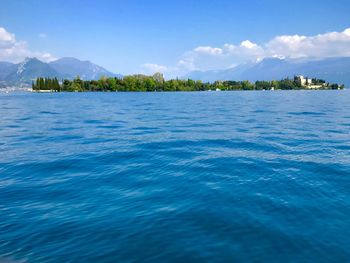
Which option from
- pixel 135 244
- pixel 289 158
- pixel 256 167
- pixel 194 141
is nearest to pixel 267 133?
pixel 194 141

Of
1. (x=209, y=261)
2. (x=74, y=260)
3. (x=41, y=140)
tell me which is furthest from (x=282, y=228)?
(x=41, y=140)

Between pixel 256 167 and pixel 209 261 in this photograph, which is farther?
pixel 256 167

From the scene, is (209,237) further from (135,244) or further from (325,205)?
(325,205)

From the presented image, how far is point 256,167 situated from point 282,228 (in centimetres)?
767

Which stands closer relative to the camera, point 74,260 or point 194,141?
point 74,260

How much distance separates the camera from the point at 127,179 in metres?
15.9

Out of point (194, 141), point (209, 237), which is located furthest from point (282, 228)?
point (194, 141)

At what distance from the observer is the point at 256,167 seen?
57.9 ft

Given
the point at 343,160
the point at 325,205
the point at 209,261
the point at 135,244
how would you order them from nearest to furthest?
the point at 209,261 < the point at 135,244 < the point at 325,205 < the point at 343,160

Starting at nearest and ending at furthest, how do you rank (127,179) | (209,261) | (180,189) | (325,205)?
1. (209,261)
2. (325,205)
3. (180,189)
4. (127,179)

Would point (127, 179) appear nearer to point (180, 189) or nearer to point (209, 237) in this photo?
point (180, 189)

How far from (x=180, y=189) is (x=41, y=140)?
61.0 ft

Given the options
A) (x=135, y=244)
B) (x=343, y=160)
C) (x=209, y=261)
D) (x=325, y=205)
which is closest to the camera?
(x=209, y=261)

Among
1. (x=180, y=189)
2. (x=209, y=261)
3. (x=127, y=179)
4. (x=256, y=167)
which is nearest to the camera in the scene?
(x=209, y=261)
